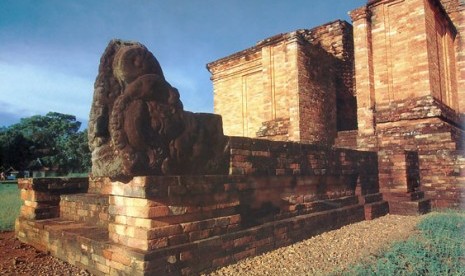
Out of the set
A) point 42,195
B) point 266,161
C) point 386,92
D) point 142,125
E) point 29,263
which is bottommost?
point 29,263

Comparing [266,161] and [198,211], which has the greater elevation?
[266,161]

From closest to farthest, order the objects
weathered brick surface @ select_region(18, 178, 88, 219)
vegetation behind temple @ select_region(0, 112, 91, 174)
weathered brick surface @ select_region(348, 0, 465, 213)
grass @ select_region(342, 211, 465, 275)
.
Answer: grass @ select_region(342, 211, 465, 275) → weathered brick surface @ select_region(18, 178, 88, 219) → weathered brick surface @ select_region(348, 0, 465, 213) → vegetation behind temple @ select_region(0, 112, 91, 174)

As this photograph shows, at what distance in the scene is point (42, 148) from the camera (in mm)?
39594

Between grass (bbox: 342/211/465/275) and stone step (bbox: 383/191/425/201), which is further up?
stone step (bbox: 383/191/425/201)

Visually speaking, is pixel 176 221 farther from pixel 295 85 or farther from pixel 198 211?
pixel 295 85

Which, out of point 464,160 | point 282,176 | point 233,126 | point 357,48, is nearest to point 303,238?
point 282,176

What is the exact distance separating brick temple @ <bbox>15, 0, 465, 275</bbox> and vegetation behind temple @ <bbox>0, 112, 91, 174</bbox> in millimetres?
33706

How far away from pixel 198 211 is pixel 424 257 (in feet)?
8.06

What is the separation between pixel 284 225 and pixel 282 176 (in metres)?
0.72

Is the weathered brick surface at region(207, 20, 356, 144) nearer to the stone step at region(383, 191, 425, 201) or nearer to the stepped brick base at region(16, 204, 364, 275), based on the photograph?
the stone step at region(383, 191, 425, 201)

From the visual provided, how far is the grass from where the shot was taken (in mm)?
3089

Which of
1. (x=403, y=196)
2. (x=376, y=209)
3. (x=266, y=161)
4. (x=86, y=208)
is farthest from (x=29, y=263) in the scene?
(x=403, y=196)

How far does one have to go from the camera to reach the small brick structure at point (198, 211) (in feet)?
10.0

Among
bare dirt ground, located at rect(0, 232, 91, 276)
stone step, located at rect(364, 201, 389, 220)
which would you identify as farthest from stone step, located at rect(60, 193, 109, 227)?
stone step, located at rect(364, 201, 389, 220)
